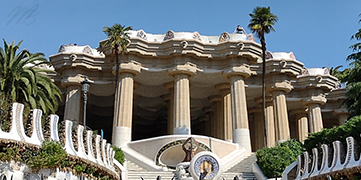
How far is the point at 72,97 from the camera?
4250cm

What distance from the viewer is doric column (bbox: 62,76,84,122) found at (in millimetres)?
42000

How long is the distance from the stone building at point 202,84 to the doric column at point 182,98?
0.28 feet

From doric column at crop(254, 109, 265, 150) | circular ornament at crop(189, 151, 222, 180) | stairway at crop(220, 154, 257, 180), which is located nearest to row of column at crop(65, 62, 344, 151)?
doric column at crop(254, 109, 265, 150)

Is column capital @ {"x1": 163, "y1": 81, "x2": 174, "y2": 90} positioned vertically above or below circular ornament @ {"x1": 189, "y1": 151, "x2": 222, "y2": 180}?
above

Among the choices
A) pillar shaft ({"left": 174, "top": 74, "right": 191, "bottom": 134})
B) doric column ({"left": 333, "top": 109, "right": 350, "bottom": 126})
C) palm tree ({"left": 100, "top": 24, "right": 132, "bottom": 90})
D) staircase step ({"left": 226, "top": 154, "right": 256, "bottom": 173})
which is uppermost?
palm tree ({"left": 100, "top": 24, "right": 132, "bottom": 90})

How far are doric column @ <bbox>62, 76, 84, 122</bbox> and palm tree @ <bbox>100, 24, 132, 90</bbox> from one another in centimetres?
510

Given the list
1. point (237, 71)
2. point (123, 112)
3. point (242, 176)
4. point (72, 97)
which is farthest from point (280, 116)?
point (72, 97)

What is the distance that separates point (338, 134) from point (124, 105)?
20.1 meters

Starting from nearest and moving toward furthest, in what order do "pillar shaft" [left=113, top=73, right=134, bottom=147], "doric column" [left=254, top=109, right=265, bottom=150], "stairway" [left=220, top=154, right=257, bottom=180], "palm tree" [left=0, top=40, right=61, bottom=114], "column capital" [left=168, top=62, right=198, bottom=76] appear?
"palm tree" [left=0, top=40, right=61, bottom=114] < "stairway" [left=220, top=154, right=257, bottom=180] < "pillar shaft" [left=113, top=73, right=134, bottom=147] < "column capital" [left=168, top=62, right=198, bottom=76] < "doric column" [left=254, top=109, right=265, bottom=150]

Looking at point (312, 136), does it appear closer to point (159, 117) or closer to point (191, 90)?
point (191, 90)

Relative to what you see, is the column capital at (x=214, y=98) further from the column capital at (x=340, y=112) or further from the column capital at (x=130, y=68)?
the column capital at (x=340, y=112)

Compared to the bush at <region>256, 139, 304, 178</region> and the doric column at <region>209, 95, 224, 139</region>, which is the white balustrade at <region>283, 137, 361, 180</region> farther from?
the doric column at <region>209, 95, 224, 139</region>

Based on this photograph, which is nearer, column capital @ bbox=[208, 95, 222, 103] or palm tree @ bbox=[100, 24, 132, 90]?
palm tree @ bbox=[100, 24, 132, 90]

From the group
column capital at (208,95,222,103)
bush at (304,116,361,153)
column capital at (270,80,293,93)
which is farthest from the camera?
column capital at (208,95,222,103)
